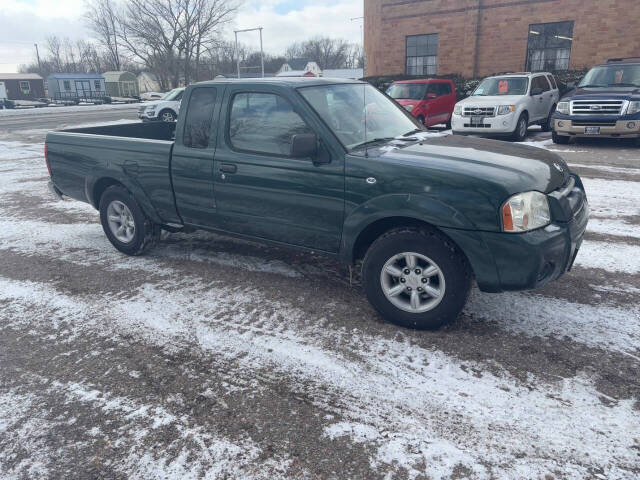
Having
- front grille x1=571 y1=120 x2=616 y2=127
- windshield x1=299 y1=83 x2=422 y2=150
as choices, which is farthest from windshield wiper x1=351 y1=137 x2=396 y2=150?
front grille x1=571 y1=120 x2=616 y2=127

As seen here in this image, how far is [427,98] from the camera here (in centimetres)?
1587

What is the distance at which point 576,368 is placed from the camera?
3.15m

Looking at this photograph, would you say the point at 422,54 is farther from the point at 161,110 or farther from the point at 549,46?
the point at 161,110

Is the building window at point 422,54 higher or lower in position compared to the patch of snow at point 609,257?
higher

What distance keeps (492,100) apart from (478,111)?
58 cm

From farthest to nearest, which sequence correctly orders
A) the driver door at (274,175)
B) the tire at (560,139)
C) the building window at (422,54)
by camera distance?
1. the building window at (422,54)
2. the tire at (560,139)
3. the driver door at (274,175)

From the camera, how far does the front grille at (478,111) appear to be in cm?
1300

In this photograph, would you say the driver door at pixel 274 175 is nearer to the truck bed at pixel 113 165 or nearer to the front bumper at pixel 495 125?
the truck bed at pixel 113 165

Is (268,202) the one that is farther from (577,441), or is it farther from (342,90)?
(577,441)

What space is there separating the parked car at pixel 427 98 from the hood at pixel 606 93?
460cm

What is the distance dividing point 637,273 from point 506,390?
2.58 meters

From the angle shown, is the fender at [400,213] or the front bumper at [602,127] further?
the front bumper at [602,127]

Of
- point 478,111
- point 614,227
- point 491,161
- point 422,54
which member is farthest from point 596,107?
point 422,54

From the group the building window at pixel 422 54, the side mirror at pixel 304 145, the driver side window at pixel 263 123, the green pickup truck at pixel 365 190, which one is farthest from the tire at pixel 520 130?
Result: the building window at pixel 422 54
